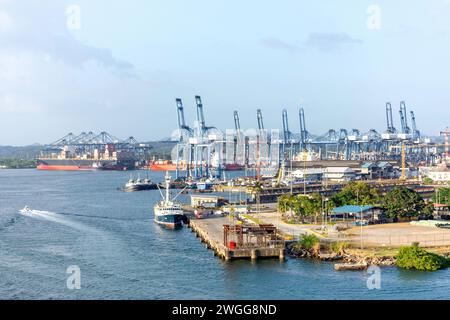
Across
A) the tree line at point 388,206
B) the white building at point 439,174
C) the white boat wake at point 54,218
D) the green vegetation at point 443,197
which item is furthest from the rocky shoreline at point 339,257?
the white building at point 439,174

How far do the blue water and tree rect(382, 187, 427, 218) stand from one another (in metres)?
5.70

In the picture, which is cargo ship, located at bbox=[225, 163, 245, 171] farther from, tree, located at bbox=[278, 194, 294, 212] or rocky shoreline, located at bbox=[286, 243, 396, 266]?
rocky shoreline, located at bbox=[286, 243, 396, 266]

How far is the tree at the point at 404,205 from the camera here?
19094 mm

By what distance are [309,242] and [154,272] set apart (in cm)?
359

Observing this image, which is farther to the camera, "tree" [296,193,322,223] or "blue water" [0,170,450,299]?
"tree" [296,193,322,223]

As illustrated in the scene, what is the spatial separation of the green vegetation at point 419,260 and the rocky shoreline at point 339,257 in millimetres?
258

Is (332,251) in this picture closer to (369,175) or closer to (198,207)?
(198,207)

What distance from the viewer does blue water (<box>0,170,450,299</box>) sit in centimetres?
1117

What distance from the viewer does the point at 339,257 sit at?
45.4ft

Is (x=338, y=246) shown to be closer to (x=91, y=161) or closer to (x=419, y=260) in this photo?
(x=419, y=260)

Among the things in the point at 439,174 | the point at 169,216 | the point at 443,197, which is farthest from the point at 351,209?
the point at 439,174

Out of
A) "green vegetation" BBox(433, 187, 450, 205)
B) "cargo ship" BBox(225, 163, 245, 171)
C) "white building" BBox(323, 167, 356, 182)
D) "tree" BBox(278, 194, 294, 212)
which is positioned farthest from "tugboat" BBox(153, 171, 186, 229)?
"cargo ship" BBox(225, 163, 245, 171)
